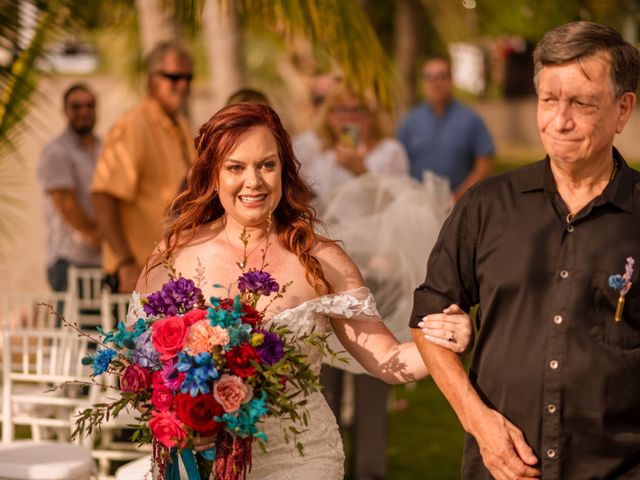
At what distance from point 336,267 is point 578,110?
1083 mm

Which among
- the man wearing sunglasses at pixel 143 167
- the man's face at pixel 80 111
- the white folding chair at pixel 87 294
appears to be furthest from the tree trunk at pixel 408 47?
the man wearing sunglasses at pixel 143 167

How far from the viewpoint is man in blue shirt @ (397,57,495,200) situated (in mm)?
9984

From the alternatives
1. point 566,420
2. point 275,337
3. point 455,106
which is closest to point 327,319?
point 275,337

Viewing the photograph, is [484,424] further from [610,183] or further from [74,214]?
[74,214]

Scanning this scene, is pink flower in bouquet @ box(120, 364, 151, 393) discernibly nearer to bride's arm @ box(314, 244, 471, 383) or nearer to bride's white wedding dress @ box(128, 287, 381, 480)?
bride's white wedding dress @ box(128, 287, 381, 480)

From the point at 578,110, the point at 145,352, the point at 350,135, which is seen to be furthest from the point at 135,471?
the point at 350,135

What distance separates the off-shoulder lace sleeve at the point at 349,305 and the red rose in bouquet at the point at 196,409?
62cm

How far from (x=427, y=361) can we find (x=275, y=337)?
415 millimetres

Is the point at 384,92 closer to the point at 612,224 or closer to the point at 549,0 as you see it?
the point at 612,224

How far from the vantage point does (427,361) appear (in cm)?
345

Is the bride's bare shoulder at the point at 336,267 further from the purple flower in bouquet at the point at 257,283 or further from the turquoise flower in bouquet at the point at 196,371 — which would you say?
the turquoise flower in bouquet at the point at 196,371

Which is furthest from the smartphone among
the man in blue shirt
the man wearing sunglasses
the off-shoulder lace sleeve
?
the off-shoulder lace sleeve

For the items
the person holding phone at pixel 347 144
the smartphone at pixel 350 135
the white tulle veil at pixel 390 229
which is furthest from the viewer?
the smartphone at pixel 350 135

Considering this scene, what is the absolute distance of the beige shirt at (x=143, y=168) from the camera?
7219 millimetres
